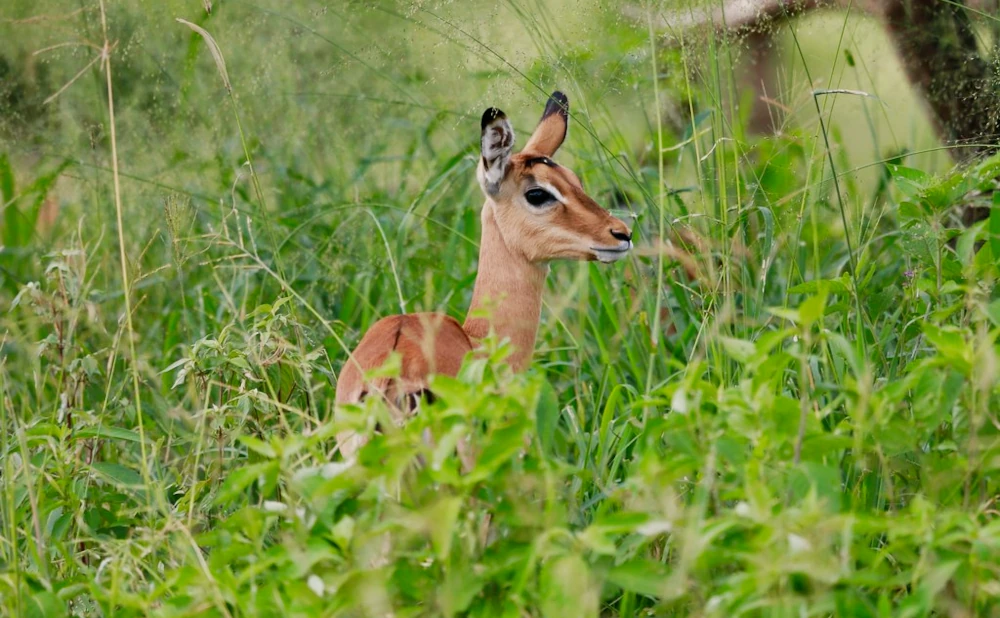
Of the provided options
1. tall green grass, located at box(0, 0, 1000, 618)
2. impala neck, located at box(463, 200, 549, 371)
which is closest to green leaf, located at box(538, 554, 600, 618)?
tall green grass, located at box(0, 0, 1000, 618)

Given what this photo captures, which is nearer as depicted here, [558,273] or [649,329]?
[649,329]

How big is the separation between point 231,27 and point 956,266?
105 inches

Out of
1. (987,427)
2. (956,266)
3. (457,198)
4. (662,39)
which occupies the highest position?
(662,39)

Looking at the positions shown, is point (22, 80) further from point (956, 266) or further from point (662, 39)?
point (956, 266)

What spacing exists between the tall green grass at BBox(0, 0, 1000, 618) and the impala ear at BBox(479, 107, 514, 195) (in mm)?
61

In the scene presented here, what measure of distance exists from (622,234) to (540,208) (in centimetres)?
23

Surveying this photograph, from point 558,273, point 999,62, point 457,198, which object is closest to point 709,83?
point 999,62

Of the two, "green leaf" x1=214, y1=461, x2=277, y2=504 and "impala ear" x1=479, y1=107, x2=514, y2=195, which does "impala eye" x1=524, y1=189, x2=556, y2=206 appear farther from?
"green leaf" x1=214, y1=461, x2=277, y2=504

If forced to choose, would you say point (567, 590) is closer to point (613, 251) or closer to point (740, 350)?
point (740, 350)

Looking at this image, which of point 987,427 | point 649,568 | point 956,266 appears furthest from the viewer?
point 956,266

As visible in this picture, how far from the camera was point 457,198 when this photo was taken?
479 centimetres

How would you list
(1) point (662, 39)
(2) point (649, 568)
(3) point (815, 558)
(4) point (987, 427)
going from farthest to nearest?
(1) point (662, 39) → (4) point (987, 427) → (2) point (649, 568) → (3) point (815, 558)

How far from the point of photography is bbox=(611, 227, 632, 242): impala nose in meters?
3.26

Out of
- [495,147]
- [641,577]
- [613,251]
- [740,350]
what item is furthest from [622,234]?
[641,577]
